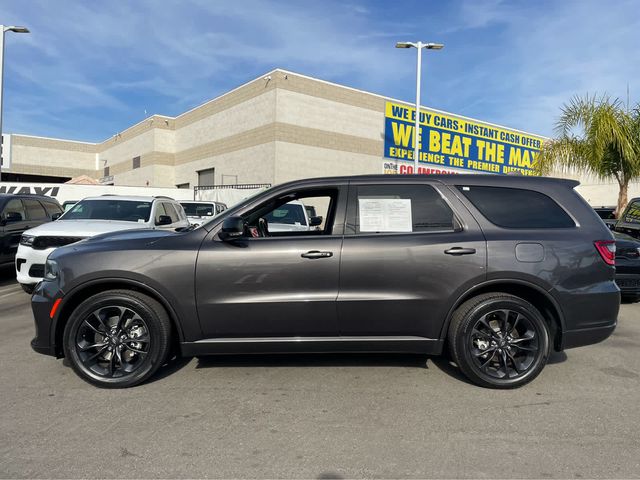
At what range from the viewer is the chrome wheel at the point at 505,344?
391cm

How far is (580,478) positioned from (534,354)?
54.5 inches

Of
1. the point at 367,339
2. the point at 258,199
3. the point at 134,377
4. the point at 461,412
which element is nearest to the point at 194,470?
the point at 134,377

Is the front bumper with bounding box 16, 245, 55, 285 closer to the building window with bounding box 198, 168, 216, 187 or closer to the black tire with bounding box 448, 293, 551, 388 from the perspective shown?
the black tire with bounding box 448, 293, 551, 388

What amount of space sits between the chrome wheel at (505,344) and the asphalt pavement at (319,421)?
0.65 ft

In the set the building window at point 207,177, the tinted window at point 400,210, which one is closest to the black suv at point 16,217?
the tinted window at point 400,210

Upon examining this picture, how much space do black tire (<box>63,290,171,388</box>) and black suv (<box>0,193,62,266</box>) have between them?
586cm

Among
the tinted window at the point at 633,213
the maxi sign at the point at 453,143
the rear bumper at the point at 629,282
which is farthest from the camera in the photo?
the maxi sign at the point at 453,143

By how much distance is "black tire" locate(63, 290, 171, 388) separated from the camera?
12.5 feet

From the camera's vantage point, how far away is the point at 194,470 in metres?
2.70

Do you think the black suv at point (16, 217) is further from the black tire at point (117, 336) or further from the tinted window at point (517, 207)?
the tinted window at point (517, 207)

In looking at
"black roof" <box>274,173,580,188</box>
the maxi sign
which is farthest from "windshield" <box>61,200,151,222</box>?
the maxi sign

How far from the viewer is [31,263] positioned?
687cm

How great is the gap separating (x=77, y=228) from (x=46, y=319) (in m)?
3.73

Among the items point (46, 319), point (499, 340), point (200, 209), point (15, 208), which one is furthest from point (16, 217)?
point (499, 340)
